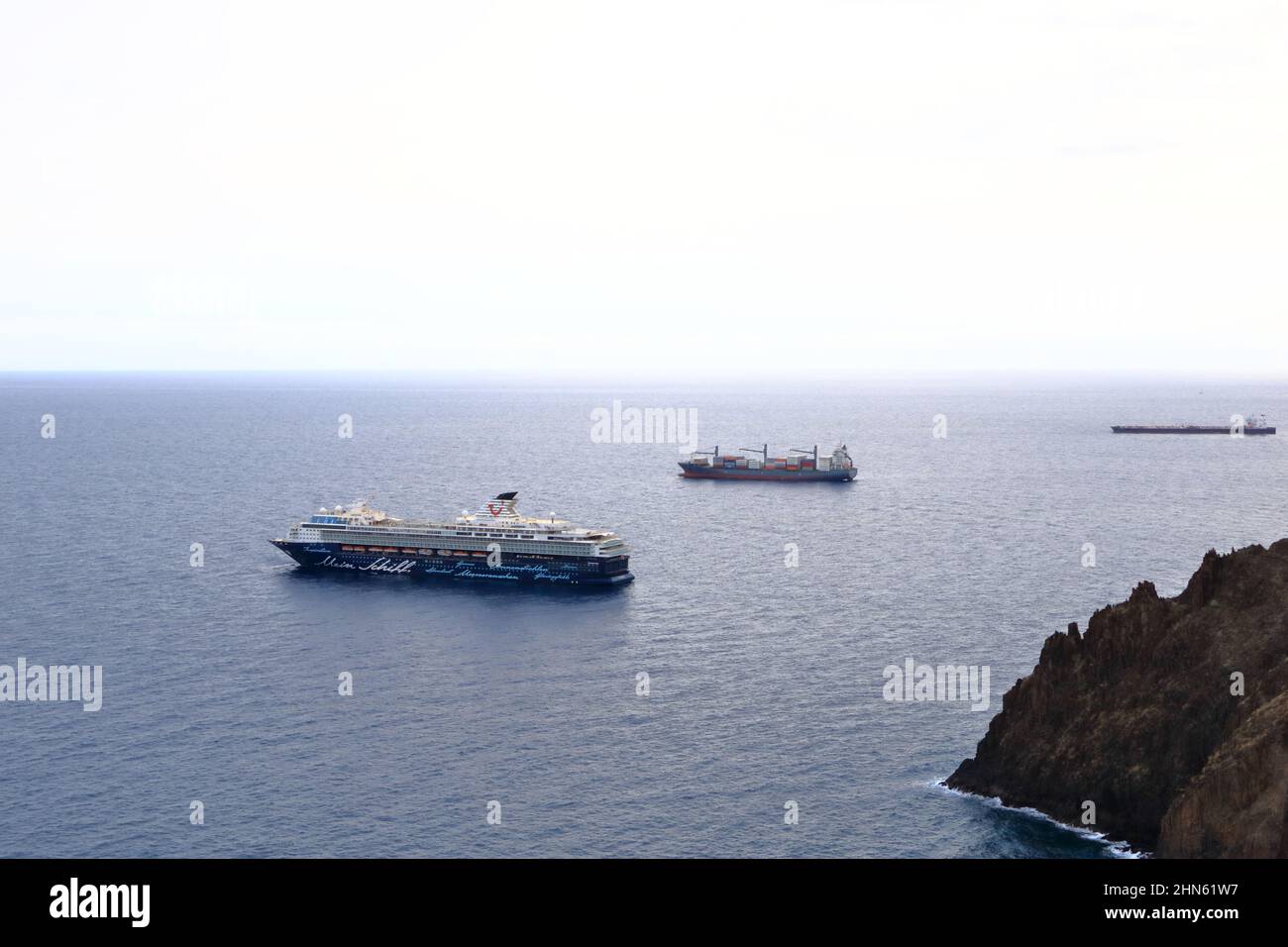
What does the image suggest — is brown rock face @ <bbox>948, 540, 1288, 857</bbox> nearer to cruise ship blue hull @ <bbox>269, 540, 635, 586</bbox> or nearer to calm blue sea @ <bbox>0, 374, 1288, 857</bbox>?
calm blue sea @ <bbox>0, 374, 1288, 857</bbox>

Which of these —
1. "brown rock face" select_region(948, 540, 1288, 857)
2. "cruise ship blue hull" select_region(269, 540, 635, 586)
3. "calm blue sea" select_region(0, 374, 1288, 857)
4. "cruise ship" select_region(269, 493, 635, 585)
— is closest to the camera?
"brown rock face" select_region(948, 540, 1288, 857)

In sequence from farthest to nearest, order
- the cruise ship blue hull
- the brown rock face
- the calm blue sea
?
1. the cruise ship blue hull
2. the calm blue sea
3. the brown rock face

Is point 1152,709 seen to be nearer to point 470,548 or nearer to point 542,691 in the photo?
point 542,691

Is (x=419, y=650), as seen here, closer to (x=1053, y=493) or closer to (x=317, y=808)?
(x=317, y=808)

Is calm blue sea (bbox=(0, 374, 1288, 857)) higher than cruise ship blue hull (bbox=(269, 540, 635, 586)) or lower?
lower

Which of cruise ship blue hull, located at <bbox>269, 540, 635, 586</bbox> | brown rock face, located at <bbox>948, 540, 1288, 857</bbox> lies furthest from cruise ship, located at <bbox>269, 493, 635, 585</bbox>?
brown rock face, located at <bbox>948, 540, 1288, 857</bbox>

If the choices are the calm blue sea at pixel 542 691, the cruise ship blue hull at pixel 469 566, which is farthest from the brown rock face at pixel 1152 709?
the cruise ship blue hull at pixel 469 566

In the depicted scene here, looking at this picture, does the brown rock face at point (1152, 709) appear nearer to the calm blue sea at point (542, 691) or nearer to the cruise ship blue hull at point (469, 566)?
the calm blue sea at point (542, 691)

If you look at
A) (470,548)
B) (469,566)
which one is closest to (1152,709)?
(469,566)
